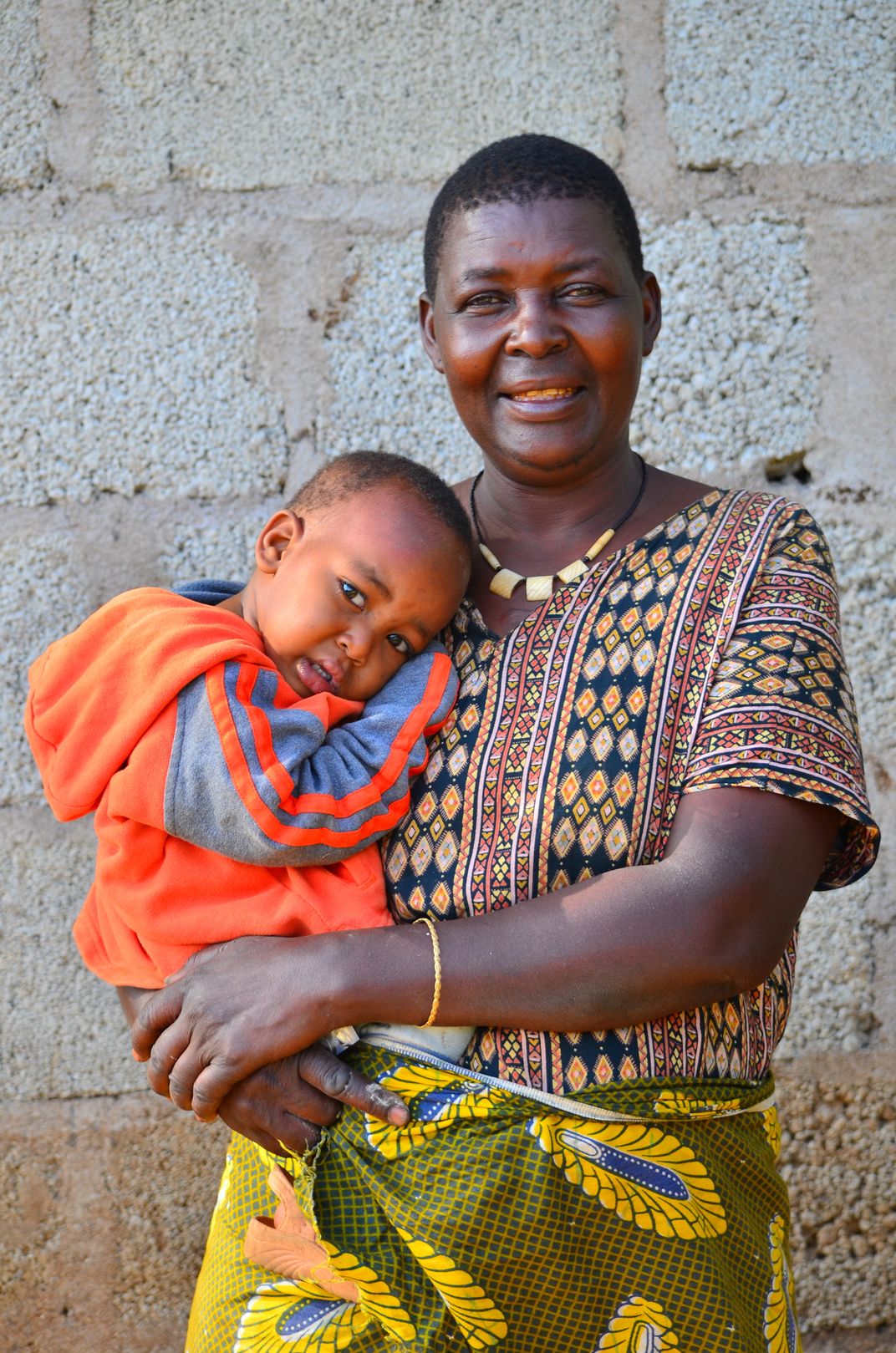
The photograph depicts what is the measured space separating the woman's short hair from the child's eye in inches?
19.6

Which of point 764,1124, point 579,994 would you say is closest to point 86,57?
point 579,994

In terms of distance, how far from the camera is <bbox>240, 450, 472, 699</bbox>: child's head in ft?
5.52

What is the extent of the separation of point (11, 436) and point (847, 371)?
1.67m

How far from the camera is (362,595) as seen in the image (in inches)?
66.6

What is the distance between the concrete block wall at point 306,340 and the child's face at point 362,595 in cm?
85

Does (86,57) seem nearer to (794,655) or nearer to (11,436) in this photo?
(11,436)

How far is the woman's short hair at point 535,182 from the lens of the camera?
173 cm

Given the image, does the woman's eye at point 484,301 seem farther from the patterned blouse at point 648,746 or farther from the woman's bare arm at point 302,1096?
the woman's bare arm at point 302,1096

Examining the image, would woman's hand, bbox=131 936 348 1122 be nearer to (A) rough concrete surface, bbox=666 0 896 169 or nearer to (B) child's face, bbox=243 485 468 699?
(B) child's face, bbox=243 485 468 699

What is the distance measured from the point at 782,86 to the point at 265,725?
1817mm

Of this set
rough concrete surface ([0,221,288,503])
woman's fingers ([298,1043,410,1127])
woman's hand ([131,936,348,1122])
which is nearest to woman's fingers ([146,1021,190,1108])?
woman's hand ([131,936,348,1122])

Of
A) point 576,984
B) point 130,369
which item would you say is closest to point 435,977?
point 576,984

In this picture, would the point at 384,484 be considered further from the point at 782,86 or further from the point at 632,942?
the point at 782,86

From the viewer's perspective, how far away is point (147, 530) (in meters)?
2.55
